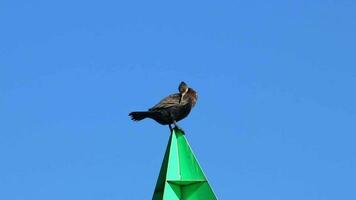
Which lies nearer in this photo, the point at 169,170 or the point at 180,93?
the point at 169,170

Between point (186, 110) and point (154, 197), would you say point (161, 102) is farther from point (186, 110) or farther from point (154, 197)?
point (154, 197)

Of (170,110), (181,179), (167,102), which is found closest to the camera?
(181,179)

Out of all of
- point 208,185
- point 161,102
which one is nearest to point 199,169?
point 208,185

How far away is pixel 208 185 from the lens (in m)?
18.1

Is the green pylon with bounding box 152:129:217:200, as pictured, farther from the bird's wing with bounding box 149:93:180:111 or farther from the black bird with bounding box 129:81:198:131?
the bird's wing with bounding box 149:93:180:111

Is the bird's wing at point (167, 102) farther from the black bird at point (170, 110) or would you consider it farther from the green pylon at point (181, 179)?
the green pylon at point (181, 179)

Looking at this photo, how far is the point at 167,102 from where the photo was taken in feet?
62.4

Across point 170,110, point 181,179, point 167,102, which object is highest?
point 167,102

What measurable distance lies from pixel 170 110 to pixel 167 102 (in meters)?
0.19

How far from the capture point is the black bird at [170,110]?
18.9 m

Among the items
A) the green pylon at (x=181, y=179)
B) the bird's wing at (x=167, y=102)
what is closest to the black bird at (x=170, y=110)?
the bird's wing at (x=167, y=102)

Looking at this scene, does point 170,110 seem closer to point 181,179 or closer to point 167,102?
point 167,102

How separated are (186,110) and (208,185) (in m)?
1.64

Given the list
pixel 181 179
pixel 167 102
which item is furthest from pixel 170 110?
pixel 181 179
